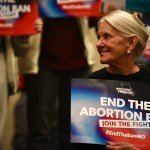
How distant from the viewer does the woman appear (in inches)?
49.4

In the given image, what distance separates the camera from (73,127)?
125 cm

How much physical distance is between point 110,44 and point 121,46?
0.03m

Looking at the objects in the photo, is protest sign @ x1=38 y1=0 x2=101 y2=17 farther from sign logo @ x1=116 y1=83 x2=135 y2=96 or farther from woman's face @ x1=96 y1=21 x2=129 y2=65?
sign logo @ x1=116 y1=83 x2=135 y2=96

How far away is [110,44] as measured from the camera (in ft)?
4.20

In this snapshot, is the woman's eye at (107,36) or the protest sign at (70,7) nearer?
the woman's eye at (107,36)

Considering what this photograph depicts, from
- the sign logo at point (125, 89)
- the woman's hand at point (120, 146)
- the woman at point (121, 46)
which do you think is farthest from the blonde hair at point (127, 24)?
the woman's hand at point (120, 146)

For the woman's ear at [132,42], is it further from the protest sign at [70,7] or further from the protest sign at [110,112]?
the protest sign at [70,7]

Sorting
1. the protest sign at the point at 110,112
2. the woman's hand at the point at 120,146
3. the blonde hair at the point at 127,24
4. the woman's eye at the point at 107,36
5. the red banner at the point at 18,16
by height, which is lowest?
the woman's hand at the point at 120,146

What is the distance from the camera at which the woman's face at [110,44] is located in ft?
4.18

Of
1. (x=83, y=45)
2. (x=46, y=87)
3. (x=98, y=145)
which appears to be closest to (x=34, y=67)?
(x=46, y=87)

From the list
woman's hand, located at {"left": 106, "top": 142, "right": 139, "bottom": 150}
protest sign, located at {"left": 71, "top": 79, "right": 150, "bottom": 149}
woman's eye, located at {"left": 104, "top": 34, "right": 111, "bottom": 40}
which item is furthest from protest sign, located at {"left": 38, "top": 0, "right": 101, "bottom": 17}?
woman's hand, located at {"left": 106, "top": 142, "right": 139, "bottom": 150}

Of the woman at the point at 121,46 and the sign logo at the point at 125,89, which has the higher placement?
the woman at the point at 121,46

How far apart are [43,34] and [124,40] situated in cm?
88

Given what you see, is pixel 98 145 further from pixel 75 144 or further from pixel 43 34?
pixel 43 34
